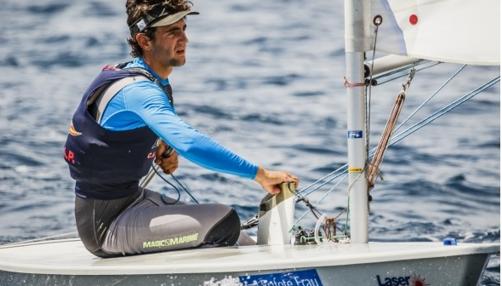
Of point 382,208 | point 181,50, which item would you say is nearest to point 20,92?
point 382,208

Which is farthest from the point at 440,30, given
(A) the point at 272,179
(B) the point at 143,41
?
(B) the point at 143,41

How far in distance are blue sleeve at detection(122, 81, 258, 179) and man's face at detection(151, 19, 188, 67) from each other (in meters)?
0.25

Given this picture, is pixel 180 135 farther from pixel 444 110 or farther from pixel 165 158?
pixel 444 110

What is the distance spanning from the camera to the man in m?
4.94

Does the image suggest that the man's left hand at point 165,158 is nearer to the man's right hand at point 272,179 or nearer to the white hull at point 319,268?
the man's right hand at point 272,179

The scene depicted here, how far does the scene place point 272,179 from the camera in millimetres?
4953

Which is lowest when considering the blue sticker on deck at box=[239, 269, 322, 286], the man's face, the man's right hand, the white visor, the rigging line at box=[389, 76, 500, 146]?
the blue sticker on deck at box=[239, 269, 322, 286]

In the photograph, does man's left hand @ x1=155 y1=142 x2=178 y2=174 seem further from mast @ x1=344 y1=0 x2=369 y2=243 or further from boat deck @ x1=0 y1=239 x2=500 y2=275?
mast @ x1=344 y1=0 x2=369 y2=243

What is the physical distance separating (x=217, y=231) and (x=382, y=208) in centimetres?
400

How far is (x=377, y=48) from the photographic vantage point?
16.6 feet

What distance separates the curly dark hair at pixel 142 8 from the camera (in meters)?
5.04

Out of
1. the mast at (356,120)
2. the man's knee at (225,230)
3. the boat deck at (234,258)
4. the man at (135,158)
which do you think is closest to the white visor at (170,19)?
the man at (135,158)

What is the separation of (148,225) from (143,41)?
73cm

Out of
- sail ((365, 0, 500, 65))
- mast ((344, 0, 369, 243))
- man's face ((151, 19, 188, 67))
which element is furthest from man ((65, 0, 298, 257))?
sail ((365, 0, 500, 65))
